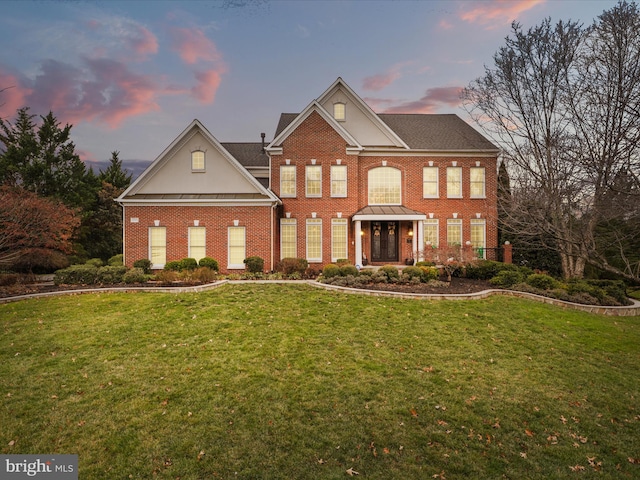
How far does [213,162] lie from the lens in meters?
19.1

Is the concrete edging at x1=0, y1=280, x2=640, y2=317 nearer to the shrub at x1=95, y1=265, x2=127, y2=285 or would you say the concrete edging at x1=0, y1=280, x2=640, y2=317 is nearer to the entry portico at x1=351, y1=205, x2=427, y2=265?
the shrub at x1=95, y1=265, x2=127, y2=285

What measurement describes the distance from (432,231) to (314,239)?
25.1 ft

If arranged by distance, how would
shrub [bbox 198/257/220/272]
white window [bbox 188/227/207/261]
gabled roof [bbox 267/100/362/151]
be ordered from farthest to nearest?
gabled roof [bbox 267/100/362/151]
white window [bbox 188/227/207/261]
shrub [bbox 198/257/220/272]

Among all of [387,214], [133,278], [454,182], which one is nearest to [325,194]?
[387,214]

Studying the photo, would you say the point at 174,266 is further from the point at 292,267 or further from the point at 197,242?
the point at 292,267

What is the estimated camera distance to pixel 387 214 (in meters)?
19.5

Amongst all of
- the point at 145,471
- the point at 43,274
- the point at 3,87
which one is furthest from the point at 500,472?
the point at 43,274

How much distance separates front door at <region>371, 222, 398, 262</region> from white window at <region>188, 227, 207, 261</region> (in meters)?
10.1

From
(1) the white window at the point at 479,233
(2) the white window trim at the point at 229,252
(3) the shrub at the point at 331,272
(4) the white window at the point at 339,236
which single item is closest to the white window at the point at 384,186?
(4) the white window at the point at 339,236

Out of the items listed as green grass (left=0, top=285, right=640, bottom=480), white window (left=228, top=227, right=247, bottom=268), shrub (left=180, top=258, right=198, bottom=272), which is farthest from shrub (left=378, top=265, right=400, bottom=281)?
shrub (left=180, top=258, right=198, bottom=272)

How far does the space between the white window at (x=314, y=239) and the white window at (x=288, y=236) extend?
0.79 m

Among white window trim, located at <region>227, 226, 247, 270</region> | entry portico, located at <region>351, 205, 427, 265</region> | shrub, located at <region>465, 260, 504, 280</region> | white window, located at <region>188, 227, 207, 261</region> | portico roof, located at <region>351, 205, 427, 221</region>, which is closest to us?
shrub, located at <region>465, 260, 504, 280</region>

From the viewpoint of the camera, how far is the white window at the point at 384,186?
70.2 feet

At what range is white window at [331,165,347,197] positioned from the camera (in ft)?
67.3
